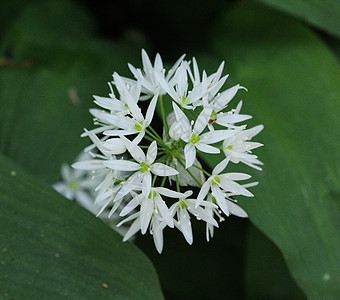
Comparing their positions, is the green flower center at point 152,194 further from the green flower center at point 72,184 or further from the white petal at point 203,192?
the green flower center at point 72,184

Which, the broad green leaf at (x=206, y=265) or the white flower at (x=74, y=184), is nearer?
the broad green leaf at (x=206, y=265)

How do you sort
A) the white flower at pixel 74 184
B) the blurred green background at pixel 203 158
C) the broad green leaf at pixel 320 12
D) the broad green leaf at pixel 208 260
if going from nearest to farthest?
the blurred green background at pixel 203 158
the broad green leaf at pixel 320 12
the broad green leaf at pixel 208 260
the white flower at pixel 74 184

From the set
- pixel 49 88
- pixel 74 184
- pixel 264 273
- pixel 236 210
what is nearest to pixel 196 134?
pixel 236 210

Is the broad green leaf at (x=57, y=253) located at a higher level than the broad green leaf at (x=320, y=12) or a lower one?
lower

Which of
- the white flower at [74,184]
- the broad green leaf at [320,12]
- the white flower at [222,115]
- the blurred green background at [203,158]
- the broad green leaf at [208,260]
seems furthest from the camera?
the white flower at [74,184]

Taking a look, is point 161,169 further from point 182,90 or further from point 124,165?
point 182,90

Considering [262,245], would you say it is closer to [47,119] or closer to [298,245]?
[298,245]

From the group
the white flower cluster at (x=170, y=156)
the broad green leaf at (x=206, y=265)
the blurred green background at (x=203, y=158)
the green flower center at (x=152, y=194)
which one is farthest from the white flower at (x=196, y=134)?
the broad green leaf at (x=206, y=265)

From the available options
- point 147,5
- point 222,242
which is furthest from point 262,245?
point 147,5

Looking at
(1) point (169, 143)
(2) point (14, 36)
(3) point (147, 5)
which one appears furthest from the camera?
(3) point (147, 5)
